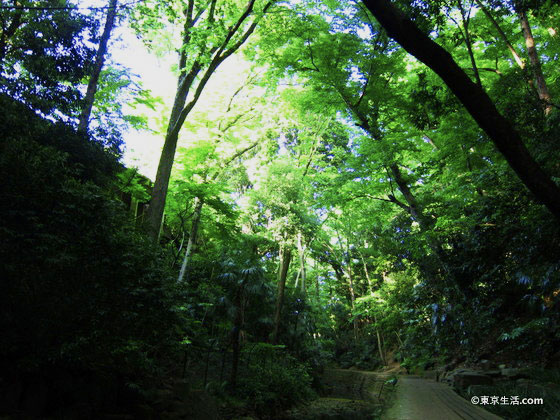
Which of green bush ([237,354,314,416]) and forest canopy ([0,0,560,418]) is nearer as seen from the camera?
forest canopy ([0,0,560,418])

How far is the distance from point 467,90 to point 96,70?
794 cm

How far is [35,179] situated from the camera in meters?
3.91

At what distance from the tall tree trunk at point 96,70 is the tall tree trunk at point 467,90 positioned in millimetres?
5810

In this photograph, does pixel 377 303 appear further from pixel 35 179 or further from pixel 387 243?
pixel 35 179

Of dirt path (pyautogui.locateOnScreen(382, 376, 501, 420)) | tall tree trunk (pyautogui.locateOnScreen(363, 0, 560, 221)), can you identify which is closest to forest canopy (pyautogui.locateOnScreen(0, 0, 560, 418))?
tall tree trunk (pyautogui.locateOnScreen(363, 0, 560, 221))

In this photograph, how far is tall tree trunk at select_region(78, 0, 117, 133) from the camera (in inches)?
270

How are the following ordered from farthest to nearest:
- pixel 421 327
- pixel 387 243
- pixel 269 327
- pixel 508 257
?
pixel 387 243 < pixel 269 327 < pixel 421 327 < pixel 508 257

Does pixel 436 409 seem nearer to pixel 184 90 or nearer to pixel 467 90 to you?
pixel 467 90

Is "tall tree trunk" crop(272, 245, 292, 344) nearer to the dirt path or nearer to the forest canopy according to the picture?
the forest canopy

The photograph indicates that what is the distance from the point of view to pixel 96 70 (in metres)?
7.51

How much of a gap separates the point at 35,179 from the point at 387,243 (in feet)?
52.4

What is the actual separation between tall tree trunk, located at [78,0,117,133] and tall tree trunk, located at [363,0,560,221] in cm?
581

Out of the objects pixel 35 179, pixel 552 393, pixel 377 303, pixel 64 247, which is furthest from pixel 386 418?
pixel 377 303

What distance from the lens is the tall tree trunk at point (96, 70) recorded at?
6.86 meters
